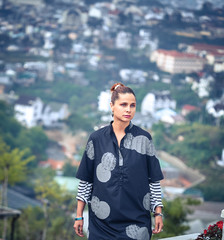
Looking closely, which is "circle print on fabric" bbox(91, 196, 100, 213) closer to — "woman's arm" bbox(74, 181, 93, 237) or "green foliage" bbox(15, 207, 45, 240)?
"woman's arm" bbox(74, 181, 93, 237)

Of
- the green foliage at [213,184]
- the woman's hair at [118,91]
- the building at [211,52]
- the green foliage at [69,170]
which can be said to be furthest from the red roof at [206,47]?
the woman's hair at [118,91]

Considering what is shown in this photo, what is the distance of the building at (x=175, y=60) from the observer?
722 inches

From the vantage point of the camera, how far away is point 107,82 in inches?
714

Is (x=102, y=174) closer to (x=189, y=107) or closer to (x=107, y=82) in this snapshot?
(x=189, y=107)

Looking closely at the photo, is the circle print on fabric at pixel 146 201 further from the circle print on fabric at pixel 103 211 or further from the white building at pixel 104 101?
the white building at pixel 104 101

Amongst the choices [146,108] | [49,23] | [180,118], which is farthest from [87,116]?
[49,23]

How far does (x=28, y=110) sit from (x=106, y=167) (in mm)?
17009

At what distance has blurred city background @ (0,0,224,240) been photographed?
16516 mm

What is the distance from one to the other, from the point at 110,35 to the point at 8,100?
15.3 ft

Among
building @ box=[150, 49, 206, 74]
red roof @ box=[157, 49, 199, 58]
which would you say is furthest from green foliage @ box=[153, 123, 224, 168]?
red roof @ box=[157, 49, 199, 58]

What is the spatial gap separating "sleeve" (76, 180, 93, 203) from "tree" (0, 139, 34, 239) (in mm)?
11765

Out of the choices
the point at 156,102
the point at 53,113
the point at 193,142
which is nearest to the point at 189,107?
the point at 156,102

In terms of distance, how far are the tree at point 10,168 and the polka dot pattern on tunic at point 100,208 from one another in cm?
1181

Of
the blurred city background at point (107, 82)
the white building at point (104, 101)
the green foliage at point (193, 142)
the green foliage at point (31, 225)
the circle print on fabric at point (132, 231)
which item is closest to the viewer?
the circle print on fabric at point (132, 231)
